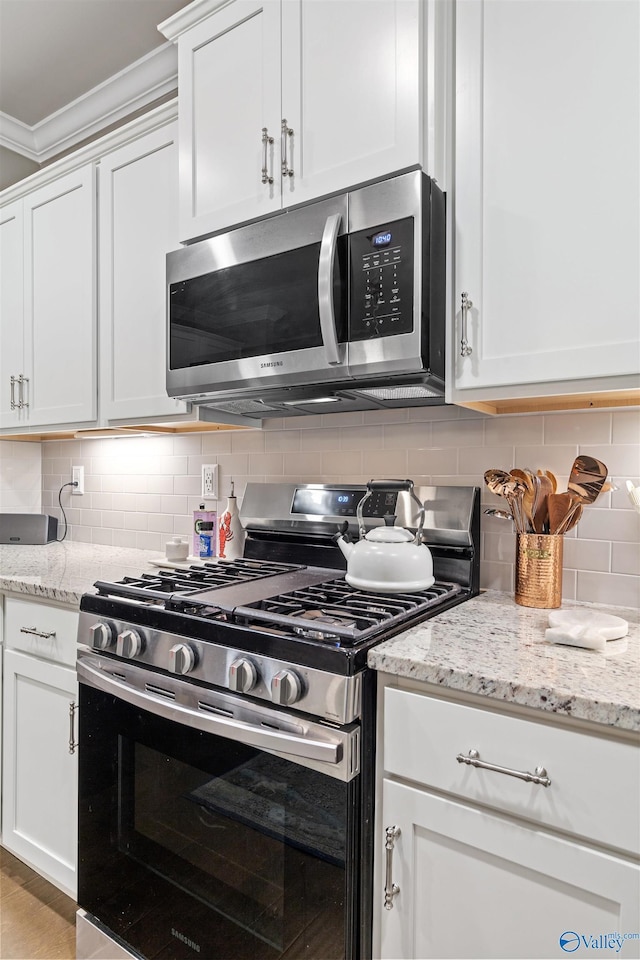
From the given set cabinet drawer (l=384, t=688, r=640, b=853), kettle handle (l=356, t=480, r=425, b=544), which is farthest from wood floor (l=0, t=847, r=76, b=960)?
kettle handle (l=356, t=480, r=425, b=544)

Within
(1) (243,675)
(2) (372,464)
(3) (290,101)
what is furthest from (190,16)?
(1) (243,675)

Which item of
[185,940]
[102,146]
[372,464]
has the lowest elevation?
[185,940]

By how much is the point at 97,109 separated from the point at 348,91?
1637 millimetres

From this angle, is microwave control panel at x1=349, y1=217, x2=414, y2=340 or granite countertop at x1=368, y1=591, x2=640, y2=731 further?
microwave control panel at x1=349, y1=217, x2=414, y2=340

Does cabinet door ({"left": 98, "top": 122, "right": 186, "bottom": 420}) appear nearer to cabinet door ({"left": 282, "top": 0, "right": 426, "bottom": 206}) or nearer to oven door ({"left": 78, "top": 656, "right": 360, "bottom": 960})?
cabinet door ({"left": 282, "top": 0, "right": 426, "bottom": 206})

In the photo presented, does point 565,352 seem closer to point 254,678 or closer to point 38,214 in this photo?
point 254,678

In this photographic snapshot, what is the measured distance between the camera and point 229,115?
159 centimetres

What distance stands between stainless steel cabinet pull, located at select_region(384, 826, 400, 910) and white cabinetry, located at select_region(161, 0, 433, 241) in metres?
1.37

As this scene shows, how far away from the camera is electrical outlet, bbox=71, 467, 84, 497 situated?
8.79ft

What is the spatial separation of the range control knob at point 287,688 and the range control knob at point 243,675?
0.06 m

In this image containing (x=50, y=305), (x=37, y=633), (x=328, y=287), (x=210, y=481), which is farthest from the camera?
(x=50, y=305)

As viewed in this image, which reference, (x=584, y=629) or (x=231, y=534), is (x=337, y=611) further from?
(x=231, y=534)

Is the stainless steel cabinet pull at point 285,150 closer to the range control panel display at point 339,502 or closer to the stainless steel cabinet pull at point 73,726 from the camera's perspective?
the range control panel display at point 339,502

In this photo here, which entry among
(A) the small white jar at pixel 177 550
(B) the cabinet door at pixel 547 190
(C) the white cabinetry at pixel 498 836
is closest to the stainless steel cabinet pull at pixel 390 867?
(C) the white cabinetry at pixel 498 836
